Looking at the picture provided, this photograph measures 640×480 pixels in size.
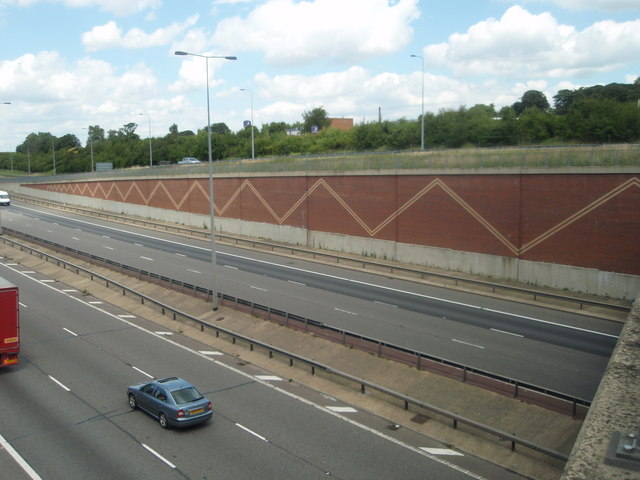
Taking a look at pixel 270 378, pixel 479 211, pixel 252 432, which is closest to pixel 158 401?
pixel 252 432

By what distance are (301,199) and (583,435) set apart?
44268 mm

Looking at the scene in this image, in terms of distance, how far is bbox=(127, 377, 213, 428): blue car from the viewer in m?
15.9

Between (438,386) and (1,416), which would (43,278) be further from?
(438,386)

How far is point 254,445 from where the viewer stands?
15.3 m

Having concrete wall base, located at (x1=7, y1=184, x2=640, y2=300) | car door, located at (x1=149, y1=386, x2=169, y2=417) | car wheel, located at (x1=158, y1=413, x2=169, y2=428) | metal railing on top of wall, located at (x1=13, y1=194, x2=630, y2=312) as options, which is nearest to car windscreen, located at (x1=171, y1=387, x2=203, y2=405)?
car door, located at (x1=149, y1=386, x2=169, y2=417)

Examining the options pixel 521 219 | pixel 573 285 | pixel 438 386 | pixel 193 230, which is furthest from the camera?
pixel 193 230

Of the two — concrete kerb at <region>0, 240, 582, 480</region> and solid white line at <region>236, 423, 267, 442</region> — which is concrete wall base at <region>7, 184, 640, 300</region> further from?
solid white line at <region>236, 423, 267, 442</region>

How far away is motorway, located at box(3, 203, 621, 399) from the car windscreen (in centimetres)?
1044

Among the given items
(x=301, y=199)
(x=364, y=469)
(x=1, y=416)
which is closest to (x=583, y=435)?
(x=364, y=469)

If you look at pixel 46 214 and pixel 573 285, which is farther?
pixel 46 214

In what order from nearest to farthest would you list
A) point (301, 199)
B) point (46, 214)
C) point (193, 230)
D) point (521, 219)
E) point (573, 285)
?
point (573, 285), point (521, 219), point (301, 199), point (193, 230), point (46, 214)

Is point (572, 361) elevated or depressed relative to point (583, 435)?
depressed

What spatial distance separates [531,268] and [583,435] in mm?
27335

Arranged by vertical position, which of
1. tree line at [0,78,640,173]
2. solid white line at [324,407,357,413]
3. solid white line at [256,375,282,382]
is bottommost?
solid white line at [256,375,282,382]
